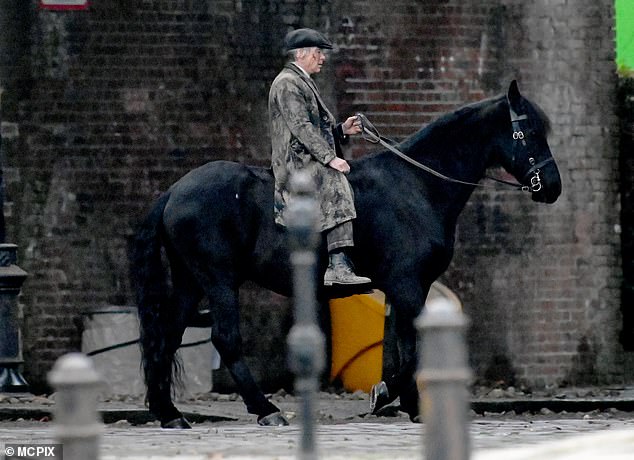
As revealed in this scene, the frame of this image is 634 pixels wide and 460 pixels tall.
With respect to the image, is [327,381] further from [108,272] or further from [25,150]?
[25,150]

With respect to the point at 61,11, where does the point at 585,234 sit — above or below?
below

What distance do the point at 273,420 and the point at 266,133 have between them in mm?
4538

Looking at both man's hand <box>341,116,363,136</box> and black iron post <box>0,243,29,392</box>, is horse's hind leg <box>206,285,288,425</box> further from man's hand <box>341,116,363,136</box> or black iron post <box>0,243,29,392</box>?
black iron post <box>0,243,29,392</box>

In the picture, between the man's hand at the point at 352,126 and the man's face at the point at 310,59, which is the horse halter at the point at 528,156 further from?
the man's face at the point at 310,59

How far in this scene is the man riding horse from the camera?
12.9 m

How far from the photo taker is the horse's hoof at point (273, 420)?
41.7ft

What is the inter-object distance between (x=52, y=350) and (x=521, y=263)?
4.22m

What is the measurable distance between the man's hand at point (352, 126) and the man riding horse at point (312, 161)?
0.27 m

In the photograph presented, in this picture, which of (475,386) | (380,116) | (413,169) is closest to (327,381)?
(475,386)

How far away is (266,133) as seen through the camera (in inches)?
659

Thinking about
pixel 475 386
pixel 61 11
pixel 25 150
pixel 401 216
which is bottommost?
pixel 475 386

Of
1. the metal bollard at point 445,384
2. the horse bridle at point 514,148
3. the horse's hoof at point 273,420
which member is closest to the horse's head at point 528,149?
the horse bridle at point 514,148

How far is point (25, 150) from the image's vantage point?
16375 mm

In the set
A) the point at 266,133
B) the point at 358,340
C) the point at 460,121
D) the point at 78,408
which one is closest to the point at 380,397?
the point at 460,121
